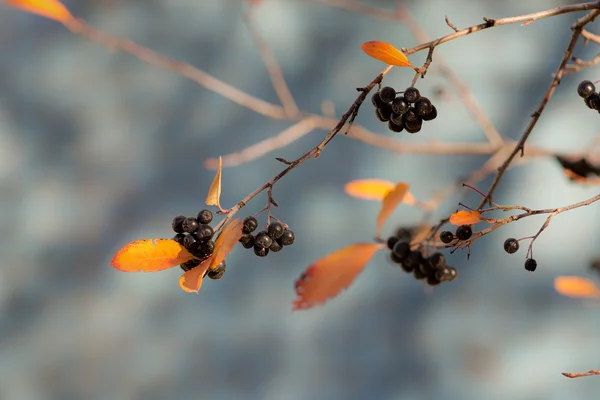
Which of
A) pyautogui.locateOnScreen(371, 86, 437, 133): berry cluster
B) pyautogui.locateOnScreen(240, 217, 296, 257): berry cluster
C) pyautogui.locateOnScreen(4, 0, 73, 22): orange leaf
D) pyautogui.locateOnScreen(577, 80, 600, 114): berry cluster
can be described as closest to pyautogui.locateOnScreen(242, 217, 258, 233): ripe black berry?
pyautogui.locateOnScreen(240, 217, 296, 257): berry cluster

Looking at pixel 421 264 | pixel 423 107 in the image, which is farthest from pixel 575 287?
pixel 423 107

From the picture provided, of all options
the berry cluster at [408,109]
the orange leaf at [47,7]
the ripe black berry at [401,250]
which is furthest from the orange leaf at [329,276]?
the orange leaf at [47,7]

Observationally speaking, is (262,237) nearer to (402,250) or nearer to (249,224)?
(249,224)

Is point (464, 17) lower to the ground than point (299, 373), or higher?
higher

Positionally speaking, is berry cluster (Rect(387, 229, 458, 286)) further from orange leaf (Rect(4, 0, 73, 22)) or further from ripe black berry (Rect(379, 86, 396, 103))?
orange leaf (Rect(4, 0, 73, 22))

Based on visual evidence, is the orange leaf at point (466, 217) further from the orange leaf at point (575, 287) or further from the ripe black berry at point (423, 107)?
the orange leaf at point (575, 287)

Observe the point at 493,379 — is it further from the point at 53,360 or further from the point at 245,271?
the point at 53,360

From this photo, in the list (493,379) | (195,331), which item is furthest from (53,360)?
(493,379)
